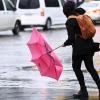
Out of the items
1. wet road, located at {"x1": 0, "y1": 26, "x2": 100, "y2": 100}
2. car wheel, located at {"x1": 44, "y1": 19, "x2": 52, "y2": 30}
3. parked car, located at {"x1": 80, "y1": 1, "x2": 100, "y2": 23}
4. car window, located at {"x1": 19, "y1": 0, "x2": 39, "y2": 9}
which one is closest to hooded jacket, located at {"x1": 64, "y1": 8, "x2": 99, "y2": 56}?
wet road, located at {"x1": 0, "y1": 26, "x2": 100, "y2": 100}

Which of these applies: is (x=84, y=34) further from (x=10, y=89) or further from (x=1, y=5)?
(x=1, y=5)

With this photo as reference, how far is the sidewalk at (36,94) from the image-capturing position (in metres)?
10.2

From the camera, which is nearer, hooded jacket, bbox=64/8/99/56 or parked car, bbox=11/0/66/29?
hooded jacket, bbox=64/8/99/56

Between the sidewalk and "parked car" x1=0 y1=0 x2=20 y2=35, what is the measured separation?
1664cm

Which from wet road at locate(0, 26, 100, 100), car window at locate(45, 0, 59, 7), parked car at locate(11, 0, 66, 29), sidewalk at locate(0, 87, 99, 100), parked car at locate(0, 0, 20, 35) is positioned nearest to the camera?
sidewalk at locate(0, 87, 99, 100)

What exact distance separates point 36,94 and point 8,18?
1790 centimetres

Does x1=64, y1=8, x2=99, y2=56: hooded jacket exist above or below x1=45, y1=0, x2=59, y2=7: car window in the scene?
above

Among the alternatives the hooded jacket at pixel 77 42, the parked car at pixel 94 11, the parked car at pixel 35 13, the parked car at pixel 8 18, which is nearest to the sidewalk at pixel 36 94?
the hooded jacket at pixel 77 42

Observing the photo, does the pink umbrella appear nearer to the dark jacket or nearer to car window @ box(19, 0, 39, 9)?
the dark jacket

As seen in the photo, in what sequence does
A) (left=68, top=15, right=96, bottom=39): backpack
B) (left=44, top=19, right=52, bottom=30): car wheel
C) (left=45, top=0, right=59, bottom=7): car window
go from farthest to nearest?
(left=45, top=0, right=59, bottom=7): car window → (left=44, top=19, right=52, bottom=30): car wheel → (left=68, top=15, right=96, bottom=39): backpack

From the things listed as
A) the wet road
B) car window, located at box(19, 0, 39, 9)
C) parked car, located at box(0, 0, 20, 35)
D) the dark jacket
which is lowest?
car window, located at box(19, 0, 39, 9)

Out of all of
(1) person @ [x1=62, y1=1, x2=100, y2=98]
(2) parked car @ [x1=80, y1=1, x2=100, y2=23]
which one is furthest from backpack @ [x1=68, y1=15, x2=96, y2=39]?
(2) parked car @ [x1=80, y1=1, x2=100, y2=23]

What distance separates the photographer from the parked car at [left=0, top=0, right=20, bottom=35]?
27.9m

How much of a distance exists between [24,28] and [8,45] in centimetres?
1144
